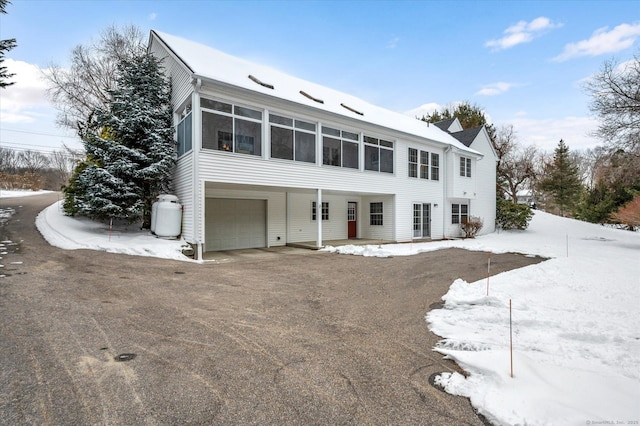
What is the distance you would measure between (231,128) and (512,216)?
19515 millimetres

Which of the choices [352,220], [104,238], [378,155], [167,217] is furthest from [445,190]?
[104,238]

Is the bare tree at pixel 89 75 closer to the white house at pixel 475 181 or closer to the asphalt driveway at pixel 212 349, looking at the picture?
the asphalt driveway at pixel 212 349

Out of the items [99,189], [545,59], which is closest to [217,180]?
[99,189]

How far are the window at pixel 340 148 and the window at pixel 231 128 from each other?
3.13 meters

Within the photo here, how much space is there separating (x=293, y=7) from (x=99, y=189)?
1084 cm

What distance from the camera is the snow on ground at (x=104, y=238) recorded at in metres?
9.14

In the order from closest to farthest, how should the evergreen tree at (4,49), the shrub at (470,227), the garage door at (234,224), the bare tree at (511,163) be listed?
the evergreen tree at (4,49)
the garage door at (234,224)
the shrub at (470,227)
the bare tree at (511,163)

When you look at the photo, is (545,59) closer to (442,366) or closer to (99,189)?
(442,366)

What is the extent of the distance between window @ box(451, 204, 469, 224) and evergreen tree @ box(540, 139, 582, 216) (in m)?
22.1

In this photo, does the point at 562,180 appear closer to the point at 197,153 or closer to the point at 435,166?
the point at 435,166

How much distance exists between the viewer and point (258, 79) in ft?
41.0

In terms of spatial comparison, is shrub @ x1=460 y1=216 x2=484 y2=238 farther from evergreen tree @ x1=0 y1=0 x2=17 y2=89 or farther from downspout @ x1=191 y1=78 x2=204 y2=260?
evergreen tree @ x1=0 y1=0 x2=17 y2=89

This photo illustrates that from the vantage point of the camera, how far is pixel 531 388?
8.66 ft

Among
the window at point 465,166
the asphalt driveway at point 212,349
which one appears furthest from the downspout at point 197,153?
the window at point 465,166
